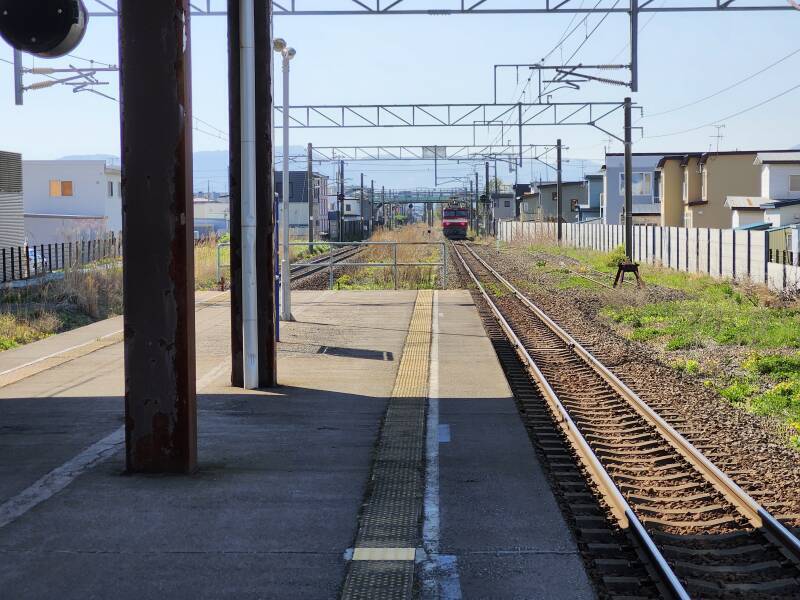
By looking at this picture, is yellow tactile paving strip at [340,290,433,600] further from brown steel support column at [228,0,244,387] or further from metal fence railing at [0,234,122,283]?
metal fence railing at [0,234,122,283]

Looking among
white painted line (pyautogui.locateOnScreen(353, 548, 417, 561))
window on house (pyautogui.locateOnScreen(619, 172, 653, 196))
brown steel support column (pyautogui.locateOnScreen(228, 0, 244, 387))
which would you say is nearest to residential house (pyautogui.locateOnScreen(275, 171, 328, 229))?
window on house (pyautogui.locateOnScreen(619, 172, 653, 196))

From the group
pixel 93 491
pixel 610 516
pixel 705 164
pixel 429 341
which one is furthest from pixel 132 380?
pixel 705 164

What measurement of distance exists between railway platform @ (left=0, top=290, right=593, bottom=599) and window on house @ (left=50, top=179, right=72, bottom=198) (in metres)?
48.7

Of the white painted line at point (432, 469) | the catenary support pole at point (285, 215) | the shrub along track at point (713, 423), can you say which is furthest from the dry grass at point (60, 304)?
the shrub along track at point (713, 423)

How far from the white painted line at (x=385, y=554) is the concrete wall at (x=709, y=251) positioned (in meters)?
19.2

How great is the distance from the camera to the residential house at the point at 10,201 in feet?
110

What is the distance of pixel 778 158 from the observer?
45781mm

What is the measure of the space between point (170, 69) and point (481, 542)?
154 inches

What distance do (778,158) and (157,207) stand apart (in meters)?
42.2

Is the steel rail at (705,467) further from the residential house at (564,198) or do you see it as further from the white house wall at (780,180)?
the residential house at (564,198)

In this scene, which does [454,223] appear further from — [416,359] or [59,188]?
[416,359]

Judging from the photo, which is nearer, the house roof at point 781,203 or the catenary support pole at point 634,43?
the catenary support pole at point 634,43

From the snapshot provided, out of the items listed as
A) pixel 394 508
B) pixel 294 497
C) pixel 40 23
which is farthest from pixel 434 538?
pixel 40 23

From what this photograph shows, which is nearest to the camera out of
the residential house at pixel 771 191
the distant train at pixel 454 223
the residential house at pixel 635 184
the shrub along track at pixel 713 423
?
the shrub along track at pixel 713 423
